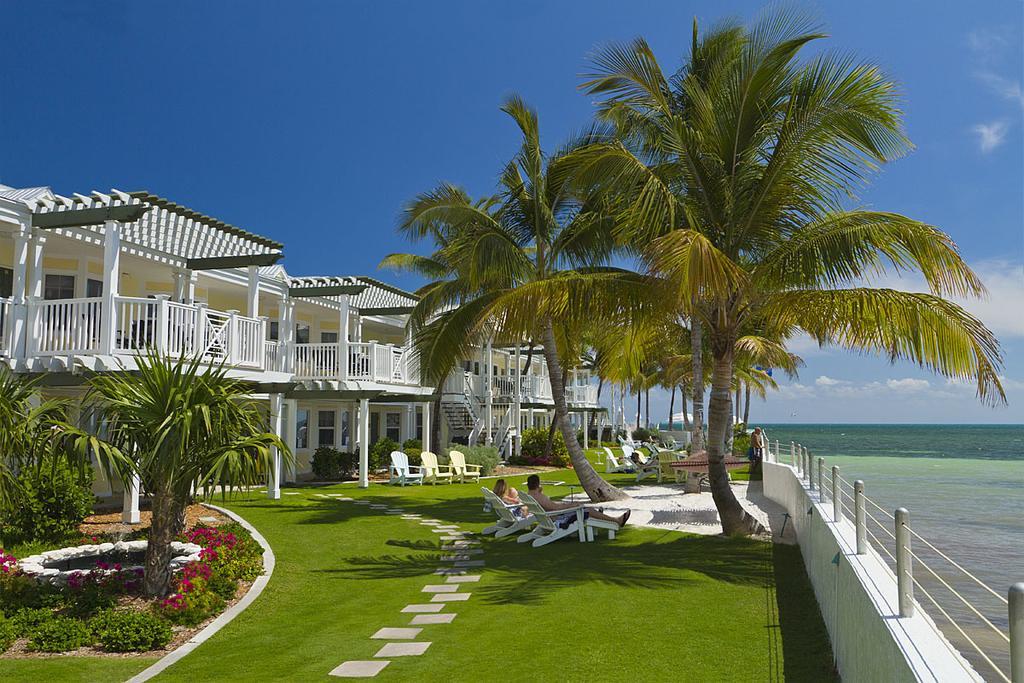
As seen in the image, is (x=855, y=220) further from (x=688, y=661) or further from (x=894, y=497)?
(x=894, y=497)

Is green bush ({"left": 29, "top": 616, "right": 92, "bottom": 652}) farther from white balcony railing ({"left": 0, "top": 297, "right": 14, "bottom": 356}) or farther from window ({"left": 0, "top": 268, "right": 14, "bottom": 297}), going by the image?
window ({"left": 0, "top": 268, "right": 14, "bottom": 297})

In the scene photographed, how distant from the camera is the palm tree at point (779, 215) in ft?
34.5

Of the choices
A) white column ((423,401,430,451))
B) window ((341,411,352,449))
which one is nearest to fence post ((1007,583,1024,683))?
white column ((423,401,430,451))

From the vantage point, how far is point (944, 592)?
1105 centimetres

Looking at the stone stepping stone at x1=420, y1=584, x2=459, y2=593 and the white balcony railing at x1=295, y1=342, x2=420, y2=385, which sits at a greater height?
the white balcony railing at x1=295, y1=342, x2=420, y2=385

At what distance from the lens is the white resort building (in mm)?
13664

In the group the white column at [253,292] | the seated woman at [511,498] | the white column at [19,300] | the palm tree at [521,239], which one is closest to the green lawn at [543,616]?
the seated woman at [511,498]

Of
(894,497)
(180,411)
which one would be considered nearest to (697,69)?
(180,411)

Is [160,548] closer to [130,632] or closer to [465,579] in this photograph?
[130,632]

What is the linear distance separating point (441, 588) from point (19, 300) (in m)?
9.14

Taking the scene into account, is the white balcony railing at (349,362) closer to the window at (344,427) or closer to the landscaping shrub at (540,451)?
the window at (344,427)

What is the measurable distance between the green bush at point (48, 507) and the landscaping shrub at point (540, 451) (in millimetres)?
21910

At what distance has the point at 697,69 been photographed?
50.7ft

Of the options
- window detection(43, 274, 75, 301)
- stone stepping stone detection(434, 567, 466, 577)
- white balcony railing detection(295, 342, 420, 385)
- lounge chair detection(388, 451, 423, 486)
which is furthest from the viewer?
lounge chair detection(388, 451, 423, 486)
